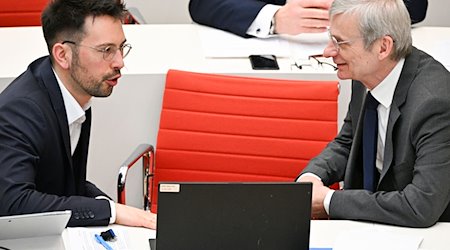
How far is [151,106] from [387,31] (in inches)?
46.1

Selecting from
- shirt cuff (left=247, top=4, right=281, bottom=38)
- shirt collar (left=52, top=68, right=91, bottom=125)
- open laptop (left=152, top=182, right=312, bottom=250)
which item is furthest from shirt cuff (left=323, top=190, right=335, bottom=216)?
shirt cuff (left=247, top=4, right=281, bottom=38)

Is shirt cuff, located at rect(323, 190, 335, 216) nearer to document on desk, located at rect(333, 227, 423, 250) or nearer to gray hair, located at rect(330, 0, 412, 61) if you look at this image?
document on desk, located at rect(333, 227, 423, 250)

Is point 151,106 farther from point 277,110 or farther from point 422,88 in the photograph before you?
point 422,88

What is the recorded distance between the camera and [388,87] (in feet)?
10.8

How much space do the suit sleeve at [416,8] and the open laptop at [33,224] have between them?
224 cm

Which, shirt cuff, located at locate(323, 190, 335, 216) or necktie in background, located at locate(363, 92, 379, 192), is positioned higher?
necktie in background, located at locate(363, 92, 379, 192)

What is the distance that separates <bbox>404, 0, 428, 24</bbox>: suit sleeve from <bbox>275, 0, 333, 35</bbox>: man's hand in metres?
0.45

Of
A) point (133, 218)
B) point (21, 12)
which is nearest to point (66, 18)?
point (133, 218)

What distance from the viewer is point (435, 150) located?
10.1 ft

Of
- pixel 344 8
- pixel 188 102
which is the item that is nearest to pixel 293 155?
pixel 188 102

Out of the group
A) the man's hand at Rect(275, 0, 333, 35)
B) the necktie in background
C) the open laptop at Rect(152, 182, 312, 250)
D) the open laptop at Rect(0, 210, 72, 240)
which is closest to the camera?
the open laptop at Rect(152, 182, 312, 250)

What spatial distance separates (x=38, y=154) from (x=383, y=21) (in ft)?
3.87

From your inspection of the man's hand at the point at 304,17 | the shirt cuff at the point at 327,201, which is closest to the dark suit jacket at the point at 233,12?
the man's hand at the point at 304,17

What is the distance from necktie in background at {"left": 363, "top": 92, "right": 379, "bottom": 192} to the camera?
336cm
